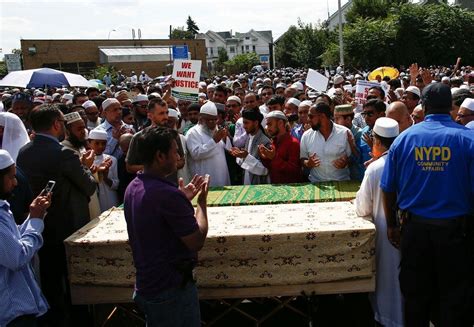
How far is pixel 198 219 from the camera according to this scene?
2.81m

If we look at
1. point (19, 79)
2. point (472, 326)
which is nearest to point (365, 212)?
point (472, 326)

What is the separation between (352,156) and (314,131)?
49cm

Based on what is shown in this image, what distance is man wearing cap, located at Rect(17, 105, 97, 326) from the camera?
3857mm

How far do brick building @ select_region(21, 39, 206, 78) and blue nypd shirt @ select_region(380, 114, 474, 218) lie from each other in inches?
1782

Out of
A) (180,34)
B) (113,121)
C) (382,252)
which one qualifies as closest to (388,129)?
(382,252)

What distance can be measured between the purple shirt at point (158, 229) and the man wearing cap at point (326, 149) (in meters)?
2.73

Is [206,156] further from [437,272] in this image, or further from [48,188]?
[437,272]

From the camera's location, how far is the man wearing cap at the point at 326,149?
5137 millimetres

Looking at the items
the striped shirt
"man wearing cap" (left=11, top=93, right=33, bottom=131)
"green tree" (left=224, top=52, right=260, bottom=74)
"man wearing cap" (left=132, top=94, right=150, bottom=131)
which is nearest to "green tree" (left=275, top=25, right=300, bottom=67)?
"green tree" (left=224, top=52, right=260, bottom=74)

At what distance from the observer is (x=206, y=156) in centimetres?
565

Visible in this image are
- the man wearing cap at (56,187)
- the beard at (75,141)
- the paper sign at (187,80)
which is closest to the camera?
the man wearing cap at (56,187)

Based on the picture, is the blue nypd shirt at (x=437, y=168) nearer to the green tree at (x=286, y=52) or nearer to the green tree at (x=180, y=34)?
the green tree at (x=286, y=52)

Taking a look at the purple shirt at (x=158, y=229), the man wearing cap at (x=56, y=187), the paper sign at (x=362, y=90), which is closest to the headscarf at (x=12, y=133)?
the man wearing cap at (x=56, y=187)

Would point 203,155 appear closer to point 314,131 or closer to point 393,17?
point 314,131
